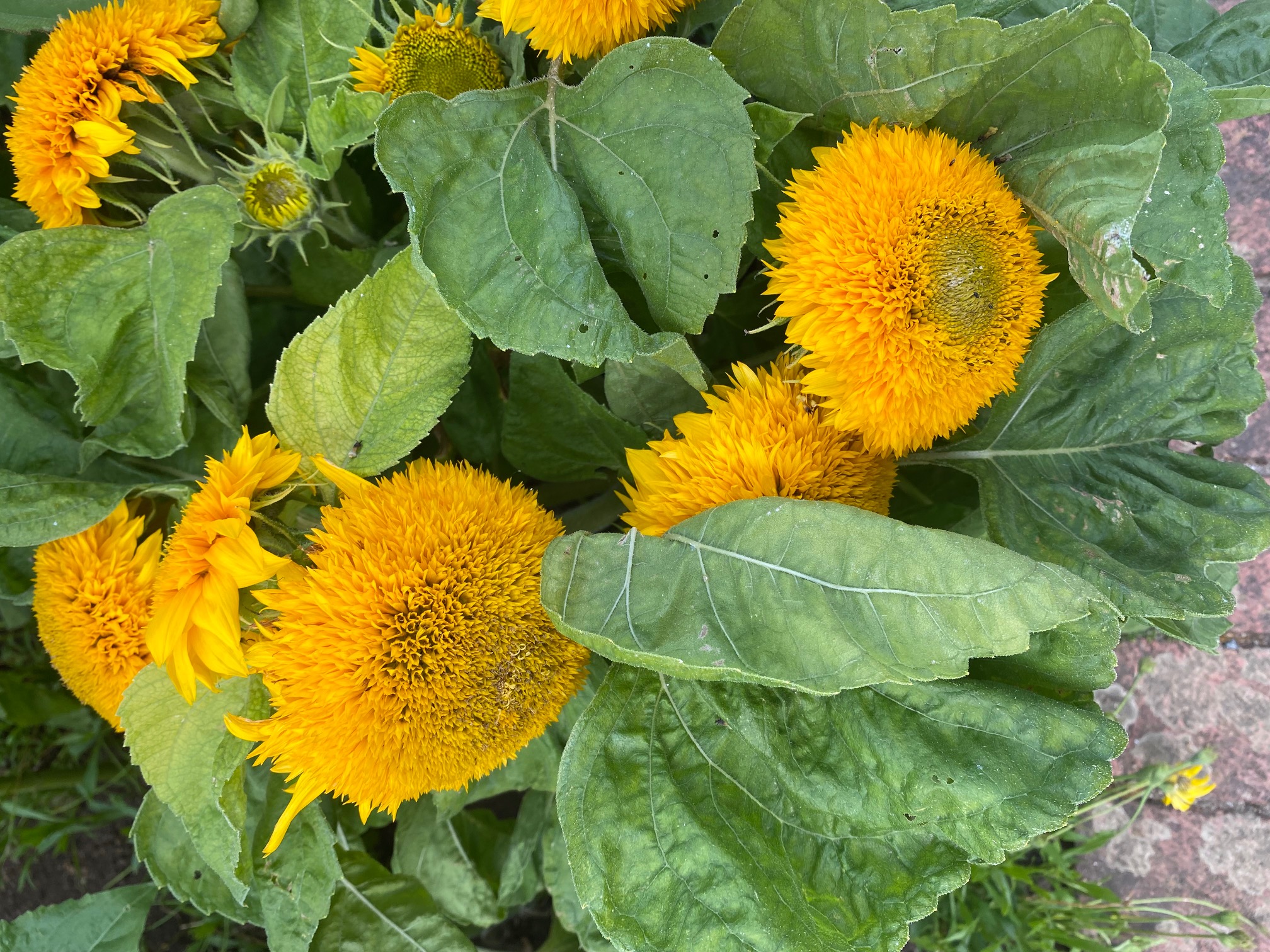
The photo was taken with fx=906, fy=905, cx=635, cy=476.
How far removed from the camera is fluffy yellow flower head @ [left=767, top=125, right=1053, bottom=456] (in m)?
0.76

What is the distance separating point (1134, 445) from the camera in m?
1.00

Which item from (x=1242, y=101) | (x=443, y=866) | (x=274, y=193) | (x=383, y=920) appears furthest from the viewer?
(x=443, y=866)

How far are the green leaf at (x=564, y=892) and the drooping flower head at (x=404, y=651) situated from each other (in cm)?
46

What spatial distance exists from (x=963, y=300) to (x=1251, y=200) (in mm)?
946

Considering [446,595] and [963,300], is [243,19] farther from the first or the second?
[963,300]

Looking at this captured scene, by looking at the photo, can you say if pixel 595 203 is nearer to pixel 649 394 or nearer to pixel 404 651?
pixel 649 394

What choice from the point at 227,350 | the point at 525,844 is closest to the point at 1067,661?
the point at 525,844

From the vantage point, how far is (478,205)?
2.68 ft

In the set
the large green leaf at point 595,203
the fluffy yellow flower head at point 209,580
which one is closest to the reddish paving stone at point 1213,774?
the large green leaf at point 595,203

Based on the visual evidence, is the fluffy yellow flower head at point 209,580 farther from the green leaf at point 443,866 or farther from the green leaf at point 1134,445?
the green leaf at point 1134,445

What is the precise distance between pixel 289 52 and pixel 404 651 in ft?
2.29

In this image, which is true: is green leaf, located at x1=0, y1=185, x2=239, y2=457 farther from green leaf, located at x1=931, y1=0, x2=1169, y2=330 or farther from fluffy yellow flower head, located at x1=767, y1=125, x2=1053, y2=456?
green leaf, located at x1=931, y1=0, x2=1169, y2=330

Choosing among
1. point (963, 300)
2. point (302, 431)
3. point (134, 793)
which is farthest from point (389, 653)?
point (134, 793)

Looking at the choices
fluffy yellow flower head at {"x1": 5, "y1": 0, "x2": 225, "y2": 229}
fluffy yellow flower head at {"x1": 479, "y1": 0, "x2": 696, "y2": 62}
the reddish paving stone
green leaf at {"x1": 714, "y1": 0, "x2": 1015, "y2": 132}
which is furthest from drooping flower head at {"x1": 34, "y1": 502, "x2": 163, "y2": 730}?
the reddish paving stone
